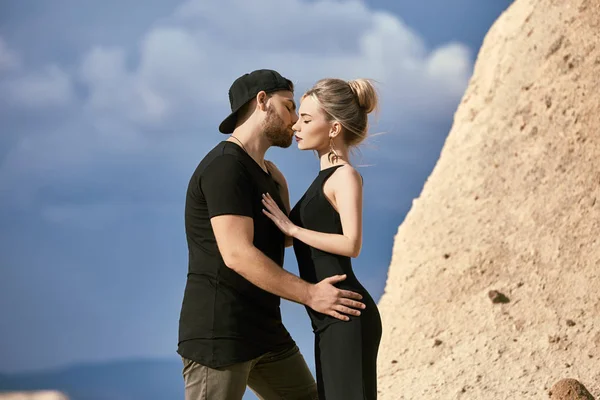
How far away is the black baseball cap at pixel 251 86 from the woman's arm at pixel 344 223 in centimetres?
76

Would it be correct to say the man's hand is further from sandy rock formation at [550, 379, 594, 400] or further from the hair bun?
sandy rock formation at [550, 379, 594, 400]

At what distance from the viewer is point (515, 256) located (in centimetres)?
924

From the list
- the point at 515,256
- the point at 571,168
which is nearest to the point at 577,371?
the point at 515,256

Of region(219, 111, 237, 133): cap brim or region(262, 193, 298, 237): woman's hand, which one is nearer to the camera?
region(262, 193, 298, 237): woman's hand

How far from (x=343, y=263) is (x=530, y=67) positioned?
7.81 m

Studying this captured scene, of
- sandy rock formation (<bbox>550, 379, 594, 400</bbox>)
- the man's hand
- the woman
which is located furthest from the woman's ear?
sandy rock formation (<bbox>550, 379, 594, 400</bbox>)

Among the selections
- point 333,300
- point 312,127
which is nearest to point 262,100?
point 312,127

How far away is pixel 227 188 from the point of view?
410cm

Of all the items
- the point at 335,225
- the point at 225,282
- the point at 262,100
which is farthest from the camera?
the point at 262,100

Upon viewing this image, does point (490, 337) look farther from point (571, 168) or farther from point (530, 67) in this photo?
point (530, 67)

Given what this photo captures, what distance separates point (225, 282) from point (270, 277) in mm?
299

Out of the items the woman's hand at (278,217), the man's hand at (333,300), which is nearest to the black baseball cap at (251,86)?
the woman's hand at (278,217)

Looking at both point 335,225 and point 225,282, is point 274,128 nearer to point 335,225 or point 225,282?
point 335,225

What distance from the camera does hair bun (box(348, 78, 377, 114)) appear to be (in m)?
4.26
